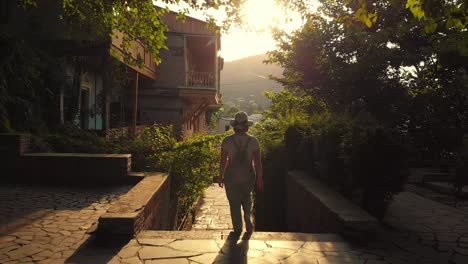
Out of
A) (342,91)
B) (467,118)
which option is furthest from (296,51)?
(467,118)

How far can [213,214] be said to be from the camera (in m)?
11.4

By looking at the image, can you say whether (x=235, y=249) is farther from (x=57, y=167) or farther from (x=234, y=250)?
(x=57, y=167)

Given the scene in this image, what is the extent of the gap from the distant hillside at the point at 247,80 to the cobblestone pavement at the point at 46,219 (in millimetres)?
135088

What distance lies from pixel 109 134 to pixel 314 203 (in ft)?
26.7

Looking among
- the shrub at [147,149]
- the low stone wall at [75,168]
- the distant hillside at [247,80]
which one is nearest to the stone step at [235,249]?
the low stone wall at [75,168]

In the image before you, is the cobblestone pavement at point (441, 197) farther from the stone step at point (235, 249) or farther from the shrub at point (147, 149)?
the shrub at point (147, 149)

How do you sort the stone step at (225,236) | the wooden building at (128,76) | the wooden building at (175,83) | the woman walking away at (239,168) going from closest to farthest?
the stone step at (225,236) < the woman walking away at (239,168) < the wooden building at (128,76) < the wooden building at (175,83)

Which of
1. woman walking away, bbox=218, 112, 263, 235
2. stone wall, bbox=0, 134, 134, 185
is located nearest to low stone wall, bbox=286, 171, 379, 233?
woman walking away, bbox=218, 112, 263, 235

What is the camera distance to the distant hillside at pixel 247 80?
155750 millimetres

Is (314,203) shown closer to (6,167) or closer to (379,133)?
(379,133)

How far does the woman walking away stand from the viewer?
4.66m

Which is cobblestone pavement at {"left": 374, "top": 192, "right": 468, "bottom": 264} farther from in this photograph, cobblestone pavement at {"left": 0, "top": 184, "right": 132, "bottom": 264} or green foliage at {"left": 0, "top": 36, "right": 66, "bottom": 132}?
green foliage at {"left": 0, "top": 36, "right": 66, "bottom": 132}

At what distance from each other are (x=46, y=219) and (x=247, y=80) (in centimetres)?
16964

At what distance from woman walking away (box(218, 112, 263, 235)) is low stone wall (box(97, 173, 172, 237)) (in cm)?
117
